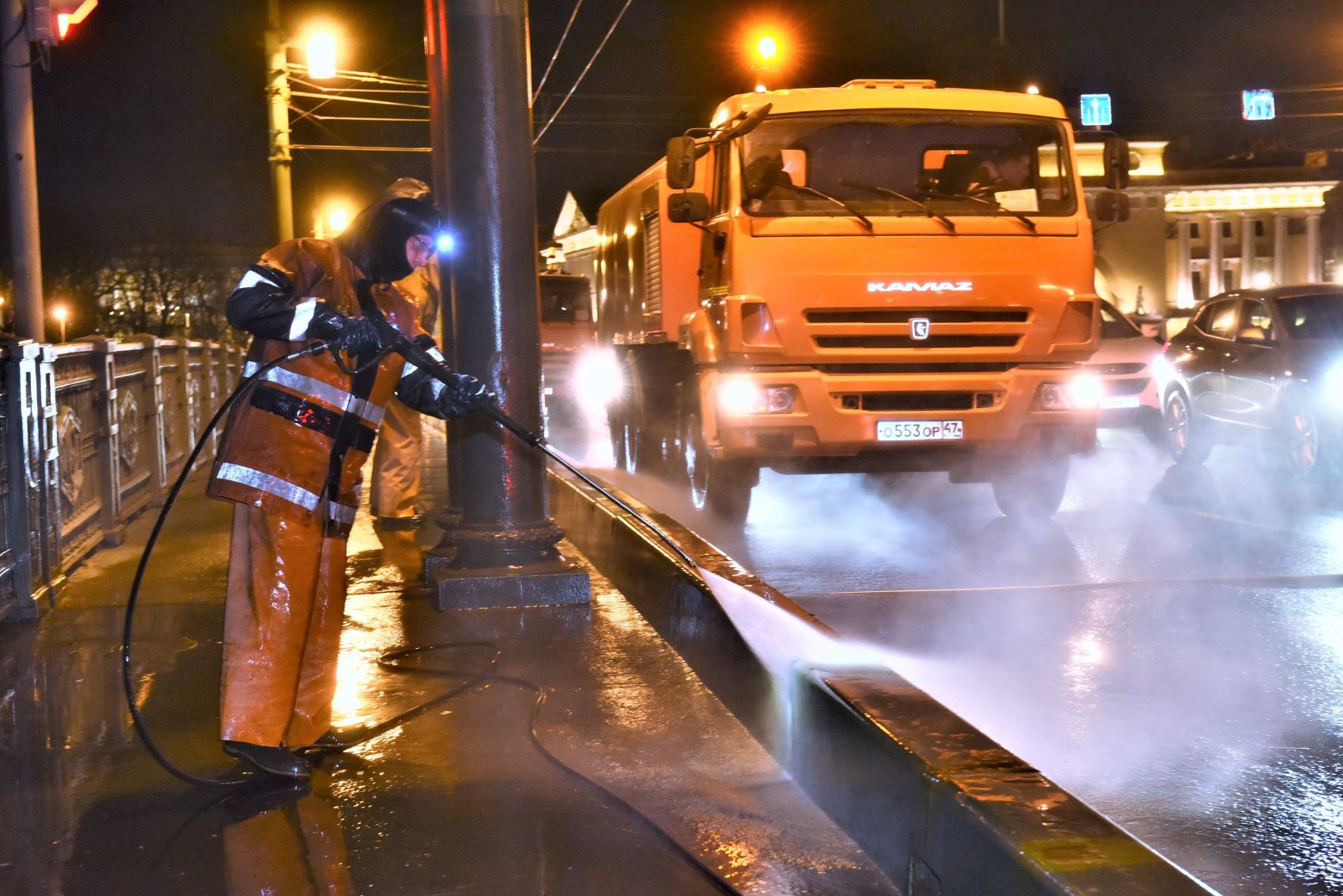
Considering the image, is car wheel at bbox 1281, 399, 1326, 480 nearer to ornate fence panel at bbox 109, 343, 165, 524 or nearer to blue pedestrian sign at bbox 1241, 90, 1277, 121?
ornate fence panel at bbox 109, 343, 165, 524

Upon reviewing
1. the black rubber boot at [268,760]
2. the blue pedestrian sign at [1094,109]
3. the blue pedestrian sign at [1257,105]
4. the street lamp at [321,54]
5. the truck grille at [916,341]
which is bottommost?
the black rubber boot at [268,760]

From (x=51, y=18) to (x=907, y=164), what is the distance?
22.8 ft

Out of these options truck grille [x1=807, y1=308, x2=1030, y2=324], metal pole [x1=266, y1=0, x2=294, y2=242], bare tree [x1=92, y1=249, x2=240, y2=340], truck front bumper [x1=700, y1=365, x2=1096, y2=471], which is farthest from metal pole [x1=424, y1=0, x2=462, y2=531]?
bare tree [x1=92, y1=249, x2=240, y2=340]

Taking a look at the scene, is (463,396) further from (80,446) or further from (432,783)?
(80,446)

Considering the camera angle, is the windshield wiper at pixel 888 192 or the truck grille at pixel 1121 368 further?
the truck grille at pixel 1121 368

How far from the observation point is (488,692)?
5.45 meters

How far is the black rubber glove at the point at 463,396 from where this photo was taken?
4969mm

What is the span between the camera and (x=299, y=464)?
449 cm

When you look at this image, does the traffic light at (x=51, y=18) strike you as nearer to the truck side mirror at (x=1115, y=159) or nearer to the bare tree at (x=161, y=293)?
the truck side mirror at (x=1115, y=159)

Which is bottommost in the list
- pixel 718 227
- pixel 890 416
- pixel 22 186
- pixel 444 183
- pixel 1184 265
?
pixel 890 416

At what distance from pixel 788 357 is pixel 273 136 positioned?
1516 centimetres

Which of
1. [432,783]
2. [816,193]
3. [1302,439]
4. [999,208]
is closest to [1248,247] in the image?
[1302,439]

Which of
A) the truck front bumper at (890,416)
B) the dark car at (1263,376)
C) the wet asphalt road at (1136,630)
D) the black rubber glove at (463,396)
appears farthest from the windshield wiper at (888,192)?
the black rubber glove at (463,396)

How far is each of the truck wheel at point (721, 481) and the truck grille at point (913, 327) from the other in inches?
47.1
